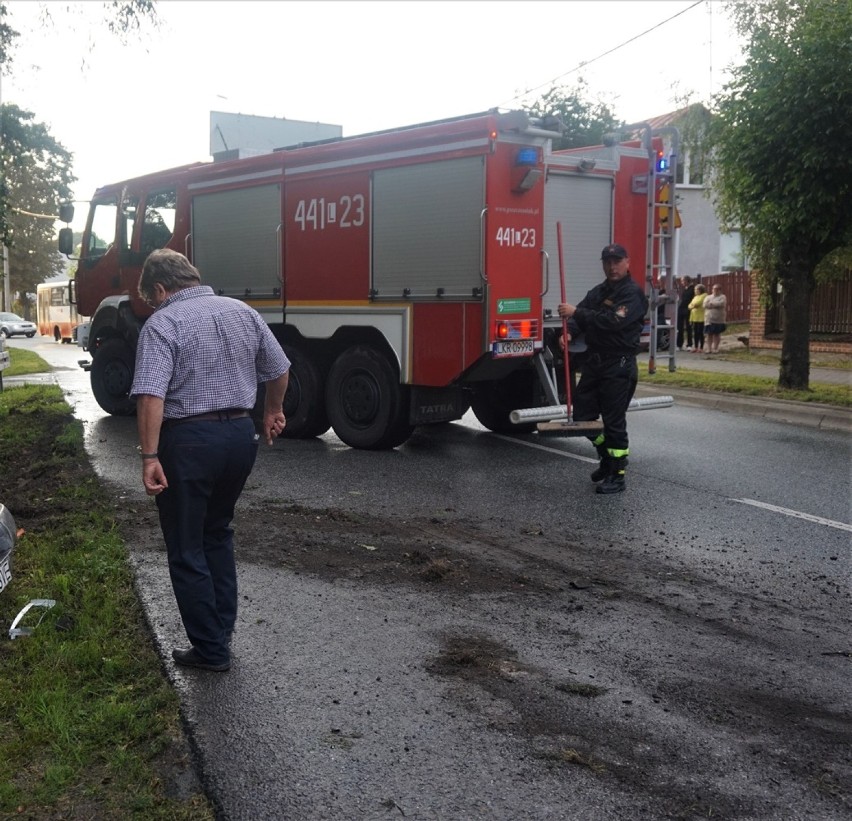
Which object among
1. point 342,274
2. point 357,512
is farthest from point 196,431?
point 342,274

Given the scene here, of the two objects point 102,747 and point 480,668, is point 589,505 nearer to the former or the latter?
point 480,668

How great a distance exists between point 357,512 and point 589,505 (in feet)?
5.47

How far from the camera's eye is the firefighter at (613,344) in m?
8.01

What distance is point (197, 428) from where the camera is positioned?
13.6ft

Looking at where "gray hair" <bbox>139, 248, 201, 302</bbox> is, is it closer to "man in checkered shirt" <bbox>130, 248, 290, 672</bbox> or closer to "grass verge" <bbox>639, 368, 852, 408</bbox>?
"man in checkered shirt" <bbox>130, 248, 290, 672</bbox>

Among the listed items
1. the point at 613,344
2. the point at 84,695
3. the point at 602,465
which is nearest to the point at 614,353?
the point at 613,344

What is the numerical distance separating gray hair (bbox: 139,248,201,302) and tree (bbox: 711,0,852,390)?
10.0 metres

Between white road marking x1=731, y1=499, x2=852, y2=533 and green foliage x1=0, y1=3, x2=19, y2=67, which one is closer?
white road marking x1=731, y1=499, x2=852, y2=533

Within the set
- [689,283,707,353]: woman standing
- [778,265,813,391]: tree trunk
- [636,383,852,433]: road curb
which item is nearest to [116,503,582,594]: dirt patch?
[636,383,852,433]: road curb

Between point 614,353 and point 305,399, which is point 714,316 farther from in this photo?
point 614,353

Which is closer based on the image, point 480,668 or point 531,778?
point 531,778

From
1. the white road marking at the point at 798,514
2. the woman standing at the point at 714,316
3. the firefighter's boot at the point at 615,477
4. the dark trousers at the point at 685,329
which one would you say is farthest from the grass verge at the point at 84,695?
the dark trousers at the point at 685,329

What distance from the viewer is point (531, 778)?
3299 mm

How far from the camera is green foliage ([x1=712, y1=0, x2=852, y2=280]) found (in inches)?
483
